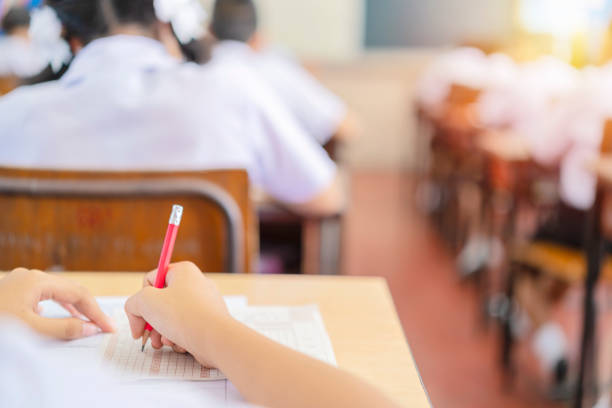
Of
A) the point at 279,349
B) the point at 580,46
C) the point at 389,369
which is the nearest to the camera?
the point at 279,349

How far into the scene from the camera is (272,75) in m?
2.81

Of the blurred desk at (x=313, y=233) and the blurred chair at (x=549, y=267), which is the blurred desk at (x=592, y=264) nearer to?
the blurred chair at (x=549, y=267)

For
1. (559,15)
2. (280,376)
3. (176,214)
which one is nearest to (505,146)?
(176,214)

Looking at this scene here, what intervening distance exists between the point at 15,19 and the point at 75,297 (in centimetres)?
63

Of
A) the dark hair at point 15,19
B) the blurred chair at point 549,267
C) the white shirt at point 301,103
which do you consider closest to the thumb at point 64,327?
the dark hair at point 15,19

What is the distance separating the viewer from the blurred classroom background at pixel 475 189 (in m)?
2.23

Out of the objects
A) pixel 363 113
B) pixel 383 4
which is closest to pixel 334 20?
pixel 383 4

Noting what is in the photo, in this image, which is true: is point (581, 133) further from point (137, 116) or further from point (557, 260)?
point (137, 116)

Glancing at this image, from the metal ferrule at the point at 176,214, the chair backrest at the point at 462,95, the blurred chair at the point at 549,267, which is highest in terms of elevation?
the metal ferrule at the point at 176,214

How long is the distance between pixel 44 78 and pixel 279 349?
0.70 meters

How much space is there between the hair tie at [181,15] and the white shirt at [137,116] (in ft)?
0.18

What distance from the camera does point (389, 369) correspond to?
2.28 feet

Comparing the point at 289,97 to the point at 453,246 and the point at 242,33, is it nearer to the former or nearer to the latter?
the point at 242,33

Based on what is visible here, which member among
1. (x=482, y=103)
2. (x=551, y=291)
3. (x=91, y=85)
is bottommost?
(x=551, y=291)
